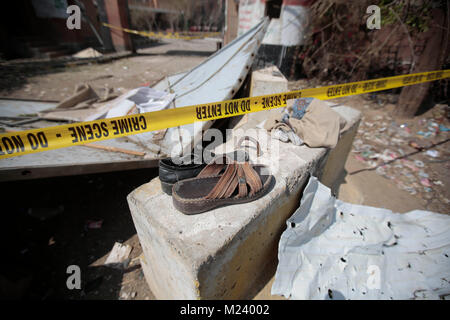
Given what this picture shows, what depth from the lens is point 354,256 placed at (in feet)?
5.76

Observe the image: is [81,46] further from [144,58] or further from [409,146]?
[409,146]

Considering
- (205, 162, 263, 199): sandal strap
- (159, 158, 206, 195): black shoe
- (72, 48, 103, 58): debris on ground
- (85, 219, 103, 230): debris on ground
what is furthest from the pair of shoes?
(72, 48, 103, 58): debris on ground

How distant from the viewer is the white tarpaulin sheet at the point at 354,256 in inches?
63.2

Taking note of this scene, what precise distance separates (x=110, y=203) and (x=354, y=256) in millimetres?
3213

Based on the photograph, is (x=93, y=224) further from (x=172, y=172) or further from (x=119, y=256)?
(x=172, y=172)

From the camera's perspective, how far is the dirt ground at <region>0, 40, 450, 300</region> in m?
2.07

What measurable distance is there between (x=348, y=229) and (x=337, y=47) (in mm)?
6562

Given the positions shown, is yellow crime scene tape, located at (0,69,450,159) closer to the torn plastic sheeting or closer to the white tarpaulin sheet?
the white tarpaulin sheet

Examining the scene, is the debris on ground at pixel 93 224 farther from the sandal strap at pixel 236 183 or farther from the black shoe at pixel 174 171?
the sandal strap at pixel 236 183

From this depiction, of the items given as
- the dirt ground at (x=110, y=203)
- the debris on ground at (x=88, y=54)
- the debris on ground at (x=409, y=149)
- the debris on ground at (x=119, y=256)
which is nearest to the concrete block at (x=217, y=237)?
the dirt ground at (x=110, y=203)

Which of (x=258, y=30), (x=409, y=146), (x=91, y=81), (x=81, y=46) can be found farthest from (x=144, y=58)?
(x=409, y=146)

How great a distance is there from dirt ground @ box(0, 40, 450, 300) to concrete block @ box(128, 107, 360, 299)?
492mm

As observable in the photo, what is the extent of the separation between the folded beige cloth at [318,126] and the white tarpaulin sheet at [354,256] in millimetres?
466

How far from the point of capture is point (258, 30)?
3.74 meters
